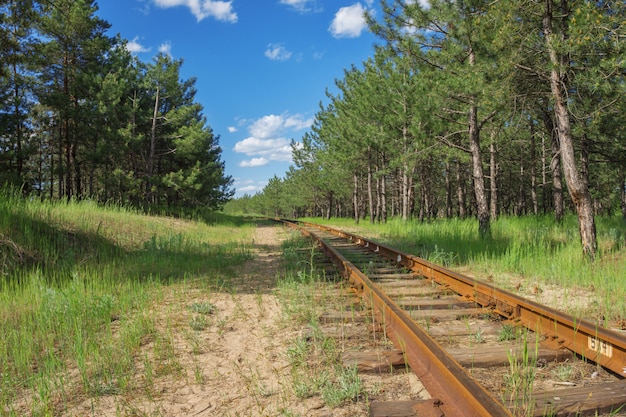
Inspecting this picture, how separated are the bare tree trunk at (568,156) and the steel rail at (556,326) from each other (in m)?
4.02

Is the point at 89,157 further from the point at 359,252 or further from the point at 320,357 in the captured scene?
the point at 320,357

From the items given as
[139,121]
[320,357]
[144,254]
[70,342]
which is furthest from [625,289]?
[139,121]

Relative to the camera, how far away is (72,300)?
14.5 feet

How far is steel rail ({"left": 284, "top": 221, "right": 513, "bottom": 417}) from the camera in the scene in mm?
2004

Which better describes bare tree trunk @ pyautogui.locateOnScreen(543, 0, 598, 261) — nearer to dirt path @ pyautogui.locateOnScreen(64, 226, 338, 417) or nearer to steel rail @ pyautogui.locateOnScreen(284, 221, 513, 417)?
steel rail @ pyautogui.locateOnScreen(284, 221, 513, 417)

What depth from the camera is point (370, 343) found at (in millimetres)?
3480

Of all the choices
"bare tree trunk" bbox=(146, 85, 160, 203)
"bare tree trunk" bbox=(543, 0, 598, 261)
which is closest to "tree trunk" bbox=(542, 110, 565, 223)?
"bare tree trunk" bbox=(543, 0, 598, 261)

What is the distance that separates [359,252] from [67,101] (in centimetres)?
1928

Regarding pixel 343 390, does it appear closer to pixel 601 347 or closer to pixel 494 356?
pixel 494 356

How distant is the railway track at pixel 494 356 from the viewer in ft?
7.07

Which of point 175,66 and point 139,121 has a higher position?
point 175,66

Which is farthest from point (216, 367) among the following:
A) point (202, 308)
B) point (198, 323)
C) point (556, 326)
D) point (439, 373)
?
point (556, 326)

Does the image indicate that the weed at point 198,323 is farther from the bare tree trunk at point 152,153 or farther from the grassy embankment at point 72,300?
the bare tree trunk at point 152,153

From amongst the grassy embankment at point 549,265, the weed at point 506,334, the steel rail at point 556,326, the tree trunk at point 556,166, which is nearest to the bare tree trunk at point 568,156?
the grassy embankment at point 549,265
